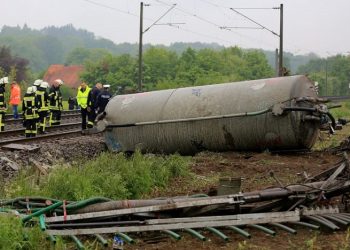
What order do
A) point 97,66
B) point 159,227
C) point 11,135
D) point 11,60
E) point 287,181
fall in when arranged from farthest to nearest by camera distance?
1. point 97,66
2. point 11,60
3. point 11,135
4. point 287,181
5. point 159,227

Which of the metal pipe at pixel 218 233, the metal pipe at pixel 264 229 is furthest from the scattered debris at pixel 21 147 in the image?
the metal pipe at pixel 264 229

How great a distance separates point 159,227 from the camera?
15.4ft

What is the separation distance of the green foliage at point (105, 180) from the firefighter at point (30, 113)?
16.9ft

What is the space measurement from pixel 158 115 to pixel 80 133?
426 centimetres

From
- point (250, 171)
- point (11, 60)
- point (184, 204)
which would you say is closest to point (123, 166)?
point (250, 171)

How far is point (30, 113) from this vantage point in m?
13.1

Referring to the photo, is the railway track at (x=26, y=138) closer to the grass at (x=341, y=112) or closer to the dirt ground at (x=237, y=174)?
the dirt ground at (x=237, y=174)

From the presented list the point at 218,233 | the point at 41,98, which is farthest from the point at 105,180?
the point at 41,98

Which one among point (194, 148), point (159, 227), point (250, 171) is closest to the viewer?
point (159, 227)

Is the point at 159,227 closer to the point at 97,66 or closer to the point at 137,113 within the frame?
the point at 137,113

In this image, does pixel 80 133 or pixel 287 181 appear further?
pixel 80 133

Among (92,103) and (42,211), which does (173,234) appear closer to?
(42,211)

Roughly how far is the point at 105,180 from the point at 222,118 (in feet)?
14.0

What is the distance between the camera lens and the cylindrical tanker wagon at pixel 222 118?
32.8 ft
